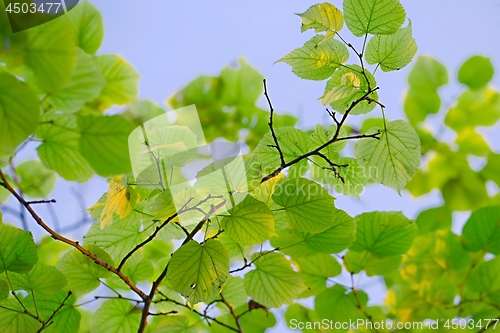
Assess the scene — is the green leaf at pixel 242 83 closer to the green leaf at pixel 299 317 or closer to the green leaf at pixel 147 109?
the green leaf at pixel 147 109

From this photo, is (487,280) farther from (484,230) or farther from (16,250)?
(16,250)

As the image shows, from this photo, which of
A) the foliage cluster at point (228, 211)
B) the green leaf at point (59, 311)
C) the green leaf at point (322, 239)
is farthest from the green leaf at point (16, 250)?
the green leaf at point (322, 239)

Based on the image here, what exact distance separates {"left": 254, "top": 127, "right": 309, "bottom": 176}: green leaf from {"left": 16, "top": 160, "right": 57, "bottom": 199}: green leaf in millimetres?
648

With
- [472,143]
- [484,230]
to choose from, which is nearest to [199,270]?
[484,230]

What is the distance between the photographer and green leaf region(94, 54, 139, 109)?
829 mm

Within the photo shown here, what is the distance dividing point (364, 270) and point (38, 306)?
1.71ft

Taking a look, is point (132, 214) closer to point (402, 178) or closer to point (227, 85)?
point (402, 178)

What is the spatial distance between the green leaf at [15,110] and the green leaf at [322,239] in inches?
14.9

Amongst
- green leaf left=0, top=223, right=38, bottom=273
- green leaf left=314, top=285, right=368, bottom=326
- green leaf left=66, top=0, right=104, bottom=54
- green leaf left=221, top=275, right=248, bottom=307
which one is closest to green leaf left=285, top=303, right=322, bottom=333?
green leaf left=314, top=285, right=368, bottom=326

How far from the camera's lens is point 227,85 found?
1.23 meters

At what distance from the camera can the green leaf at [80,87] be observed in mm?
588

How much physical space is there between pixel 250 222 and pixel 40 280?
293 millimetres

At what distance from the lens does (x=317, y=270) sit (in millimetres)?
733

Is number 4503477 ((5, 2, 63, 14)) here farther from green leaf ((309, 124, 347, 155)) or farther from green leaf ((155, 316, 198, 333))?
A: green leaf ((155, 316, 198, 333))
